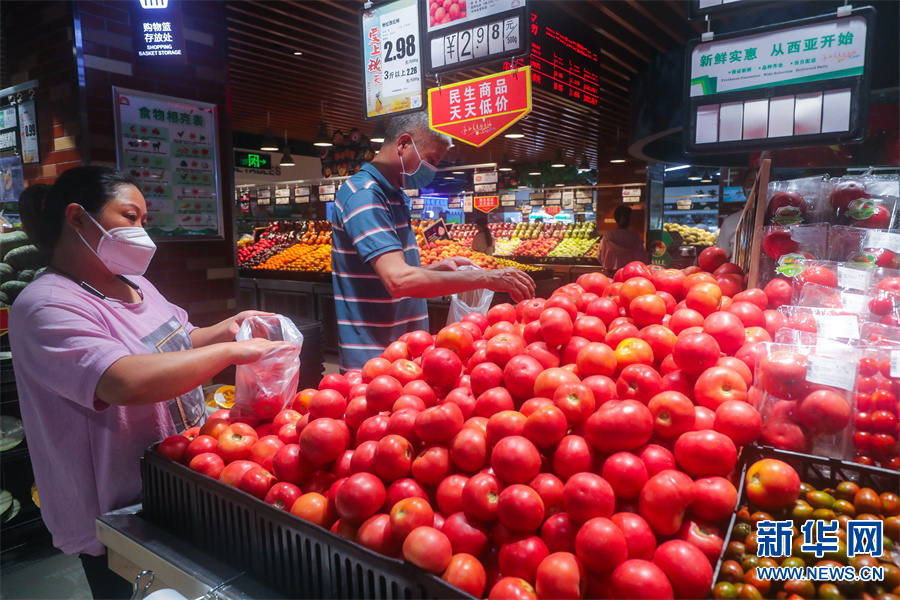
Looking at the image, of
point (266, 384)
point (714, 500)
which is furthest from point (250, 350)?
point (714, 500)

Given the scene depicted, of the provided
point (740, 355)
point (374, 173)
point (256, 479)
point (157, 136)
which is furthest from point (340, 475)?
point (157, 136)

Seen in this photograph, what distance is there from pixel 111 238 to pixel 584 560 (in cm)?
163

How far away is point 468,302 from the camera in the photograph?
3258 millimetres

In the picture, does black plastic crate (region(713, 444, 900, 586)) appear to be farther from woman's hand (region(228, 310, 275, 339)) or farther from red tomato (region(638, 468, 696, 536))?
woman's hand (region(228, 310, 275, 339))

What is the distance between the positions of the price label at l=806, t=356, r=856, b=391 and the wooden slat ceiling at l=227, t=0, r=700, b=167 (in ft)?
16.2

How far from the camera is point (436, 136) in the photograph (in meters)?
2.71

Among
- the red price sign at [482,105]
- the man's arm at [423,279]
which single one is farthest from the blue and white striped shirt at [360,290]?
the red price sign at [482,105]

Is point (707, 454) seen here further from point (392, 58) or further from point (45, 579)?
point (392, 58)

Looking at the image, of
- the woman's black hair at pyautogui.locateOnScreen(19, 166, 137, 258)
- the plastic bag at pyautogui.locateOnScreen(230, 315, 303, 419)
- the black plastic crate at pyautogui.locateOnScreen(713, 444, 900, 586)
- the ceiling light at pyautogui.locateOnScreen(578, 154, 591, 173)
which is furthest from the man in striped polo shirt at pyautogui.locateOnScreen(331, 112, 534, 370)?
the ceiling light at pyautogui.locateOnScreen(578, 154, 591, 173)

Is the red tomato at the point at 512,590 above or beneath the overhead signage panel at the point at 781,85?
beneath

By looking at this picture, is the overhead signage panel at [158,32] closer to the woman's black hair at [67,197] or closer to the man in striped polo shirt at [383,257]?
the man in striped polo shirt at [383,257]

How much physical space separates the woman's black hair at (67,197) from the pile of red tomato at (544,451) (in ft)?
2.51

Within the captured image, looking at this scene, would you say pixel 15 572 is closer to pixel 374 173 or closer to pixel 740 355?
pixel 374 173

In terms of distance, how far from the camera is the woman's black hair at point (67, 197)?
1607 millimetres
